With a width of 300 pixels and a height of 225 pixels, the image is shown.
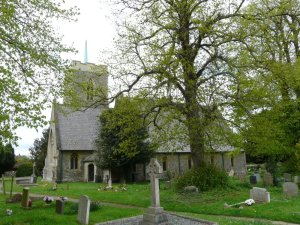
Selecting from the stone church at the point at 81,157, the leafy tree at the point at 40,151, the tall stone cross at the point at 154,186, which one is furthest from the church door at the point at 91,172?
the tall stone cross at the point at 154,186

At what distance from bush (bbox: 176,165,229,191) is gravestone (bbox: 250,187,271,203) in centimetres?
270

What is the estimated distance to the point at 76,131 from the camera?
3425 centimetres

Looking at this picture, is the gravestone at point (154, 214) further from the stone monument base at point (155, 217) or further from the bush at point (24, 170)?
the bush at point (24, 170)

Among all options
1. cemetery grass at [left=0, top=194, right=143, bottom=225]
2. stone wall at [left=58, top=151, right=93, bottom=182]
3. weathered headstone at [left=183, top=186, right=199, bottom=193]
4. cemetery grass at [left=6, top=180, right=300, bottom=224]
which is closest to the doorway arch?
stone wall at [left=58, top=151, right=93, bottom=182]

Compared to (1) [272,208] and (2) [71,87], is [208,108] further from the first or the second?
(2) [71,87]

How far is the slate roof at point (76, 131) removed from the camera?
108 ft

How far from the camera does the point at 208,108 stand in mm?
14859

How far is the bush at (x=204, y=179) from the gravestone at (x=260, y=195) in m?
2.70

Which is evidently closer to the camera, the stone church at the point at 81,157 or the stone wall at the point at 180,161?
the stone church at the point at 81,157

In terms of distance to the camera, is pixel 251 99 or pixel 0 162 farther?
pixel 0 162

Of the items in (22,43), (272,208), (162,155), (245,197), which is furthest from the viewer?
(162,155)

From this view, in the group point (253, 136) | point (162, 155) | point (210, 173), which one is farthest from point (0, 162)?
point (253, 136)

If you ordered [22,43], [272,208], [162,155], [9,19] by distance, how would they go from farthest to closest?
[162,155] < [272,208] < [22,43] < [9,19]

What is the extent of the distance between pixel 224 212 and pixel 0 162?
117 feet
